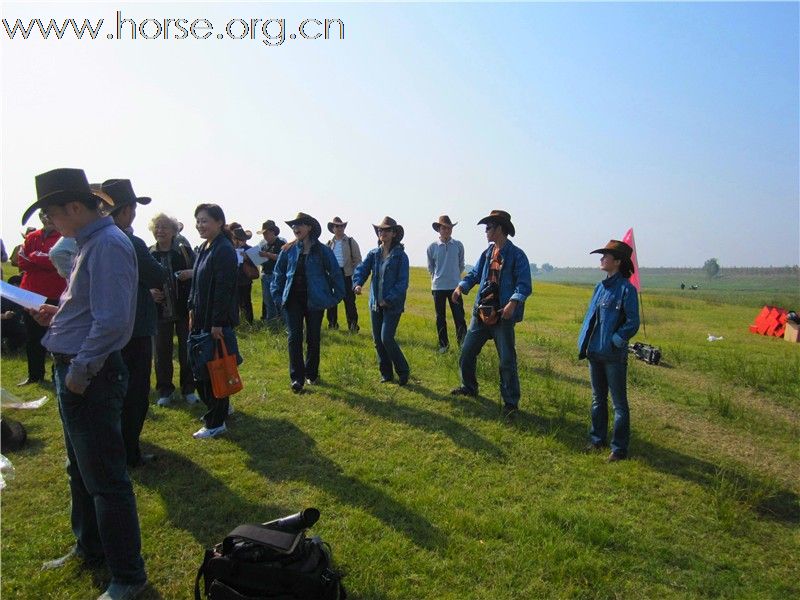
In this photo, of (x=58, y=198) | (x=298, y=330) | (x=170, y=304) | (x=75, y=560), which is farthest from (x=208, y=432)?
(x=58, y=198)

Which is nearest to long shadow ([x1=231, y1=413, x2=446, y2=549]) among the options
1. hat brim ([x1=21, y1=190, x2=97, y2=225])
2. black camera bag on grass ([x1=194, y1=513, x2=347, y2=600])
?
black camera bag on grass ([x1=194, y1=513, x2=347, y2=600])

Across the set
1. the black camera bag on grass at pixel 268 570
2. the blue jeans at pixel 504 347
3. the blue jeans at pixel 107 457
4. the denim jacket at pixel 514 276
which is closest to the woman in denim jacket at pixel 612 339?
the denim jacket at pixel 514 276

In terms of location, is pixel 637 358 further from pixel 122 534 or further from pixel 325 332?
pixel 122 534

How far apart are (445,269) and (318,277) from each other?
3.12 m

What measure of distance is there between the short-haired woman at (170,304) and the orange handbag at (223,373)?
128cm

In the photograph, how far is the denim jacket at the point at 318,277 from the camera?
22.2 feet

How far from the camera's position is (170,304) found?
19.8ft

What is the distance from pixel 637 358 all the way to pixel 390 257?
5512 mm

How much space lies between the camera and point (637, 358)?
9.73m

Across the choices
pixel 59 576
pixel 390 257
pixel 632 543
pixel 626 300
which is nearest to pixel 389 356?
pixel 390 257

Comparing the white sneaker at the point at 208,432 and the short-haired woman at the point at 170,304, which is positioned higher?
the short-haired woman at the point at 170,304

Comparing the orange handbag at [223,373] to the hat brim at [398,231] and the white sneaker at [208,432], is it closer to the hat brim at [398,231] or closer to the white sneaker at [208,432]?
the white sneaker at [208,432]

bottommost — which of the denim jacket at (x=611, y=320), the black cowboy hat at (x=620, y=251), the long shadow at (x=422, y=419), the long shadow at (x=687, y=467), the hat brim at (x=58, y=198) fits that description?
the long shadow at (x=687, y=467)

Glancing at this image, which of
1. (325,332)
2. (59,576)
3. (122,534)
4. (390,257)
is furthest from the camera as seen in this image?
(325,332)
